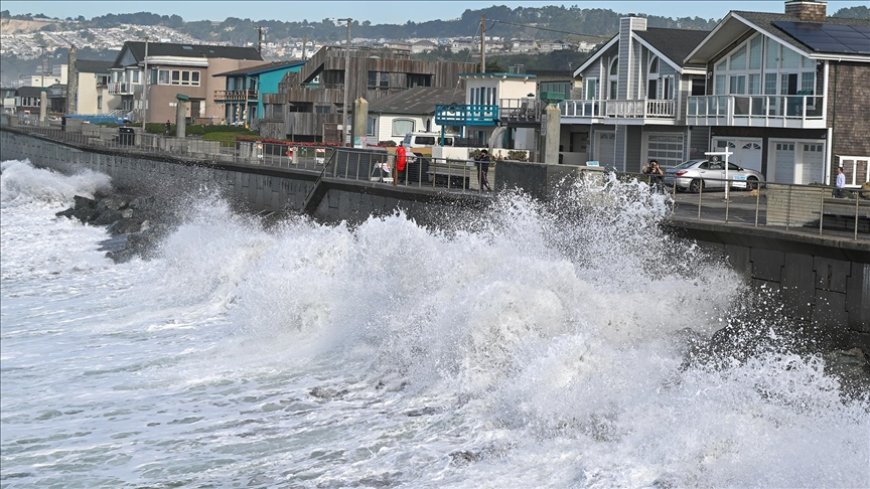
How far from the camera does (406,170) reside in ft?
90.3

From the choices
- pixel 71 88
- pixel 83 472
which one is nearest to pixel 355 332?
pixel 83 472

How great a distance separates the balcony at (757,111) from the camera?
3058 cm

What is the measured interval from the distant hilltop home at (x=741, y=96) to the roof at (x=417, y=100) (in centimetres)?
1928

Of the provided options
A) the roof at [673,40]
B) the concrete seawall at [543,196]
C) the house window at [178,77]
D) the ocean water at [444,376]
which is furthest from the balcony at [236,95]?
the ocean water at [444,376]

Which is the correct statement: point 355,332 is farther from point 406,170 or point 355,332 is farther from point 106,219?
point 106,219

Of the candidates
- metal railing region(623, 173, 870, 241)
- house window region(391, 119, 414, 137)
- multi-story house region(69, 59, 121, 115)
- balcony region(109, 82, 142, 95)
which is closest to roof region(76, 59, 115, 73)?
multi-story house region(69, 59, 121, 115)

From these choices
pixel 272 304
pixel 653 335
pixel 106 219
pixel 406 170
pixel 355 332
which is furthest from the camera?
pixel 106 219

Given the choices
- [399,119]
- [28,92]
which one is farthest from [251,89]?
[28,92]

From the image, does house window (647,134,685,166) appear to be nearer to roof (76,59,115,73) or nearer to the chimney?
the chimney

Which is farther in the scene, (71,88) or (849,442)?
(71,88)

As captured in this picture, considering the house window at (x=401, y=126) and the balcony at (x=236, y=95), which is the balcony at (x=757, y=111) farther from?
the balcony at (x=236, y=95)

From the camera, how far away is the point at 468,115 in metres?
52.5

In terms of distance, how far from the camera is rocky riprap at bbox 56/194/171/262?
35.6 meters

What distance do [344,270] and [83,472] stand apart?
10.7 m
